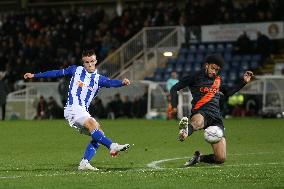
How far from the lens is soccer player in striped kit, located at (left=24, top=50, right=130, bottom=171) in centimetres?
1276

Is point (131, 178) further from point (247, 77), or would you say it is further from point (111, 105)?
point (111, 105)

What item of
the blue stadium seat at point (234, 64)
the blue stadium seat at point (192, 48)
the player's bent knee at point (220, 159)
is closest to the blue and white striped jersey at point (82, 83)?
the player's bent knee at point (220, 159)

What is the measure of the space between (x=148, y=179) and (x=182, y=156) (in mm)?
4720

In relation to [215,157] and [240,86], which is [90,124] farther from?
[240,86]

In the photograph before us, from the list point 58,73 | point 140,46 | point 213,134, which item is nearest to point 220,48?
point 140,46

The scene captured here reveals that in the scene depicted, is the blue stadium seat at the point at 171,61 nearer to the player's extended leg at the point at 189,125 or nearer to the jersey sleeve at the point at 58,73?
the player's extended leg at the point at 189,125

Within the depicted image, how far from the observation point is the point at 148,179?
36.3 feet

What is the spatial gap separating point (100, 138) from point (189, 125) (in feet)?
4.70

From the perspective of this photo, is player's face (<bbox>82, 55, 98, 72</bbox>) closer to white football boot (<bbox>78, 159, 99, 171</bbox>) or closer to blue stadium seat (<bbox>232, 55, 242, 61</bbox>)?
white football boot (<bbox>78, 159, 99, 171</bbox>)

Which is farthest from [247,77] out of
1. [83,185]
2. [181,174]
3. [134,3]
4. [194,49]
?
[134,3]

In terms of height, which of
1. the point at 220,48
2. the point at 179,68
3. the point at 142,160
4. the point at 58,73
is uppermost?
the point at 220,48

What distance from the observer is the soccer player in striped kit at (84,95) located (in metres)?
12.8

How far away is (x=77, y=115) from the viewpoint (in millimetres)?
12844

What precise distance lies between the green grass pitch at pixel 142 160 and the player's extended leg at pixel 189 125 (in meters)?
0.53
